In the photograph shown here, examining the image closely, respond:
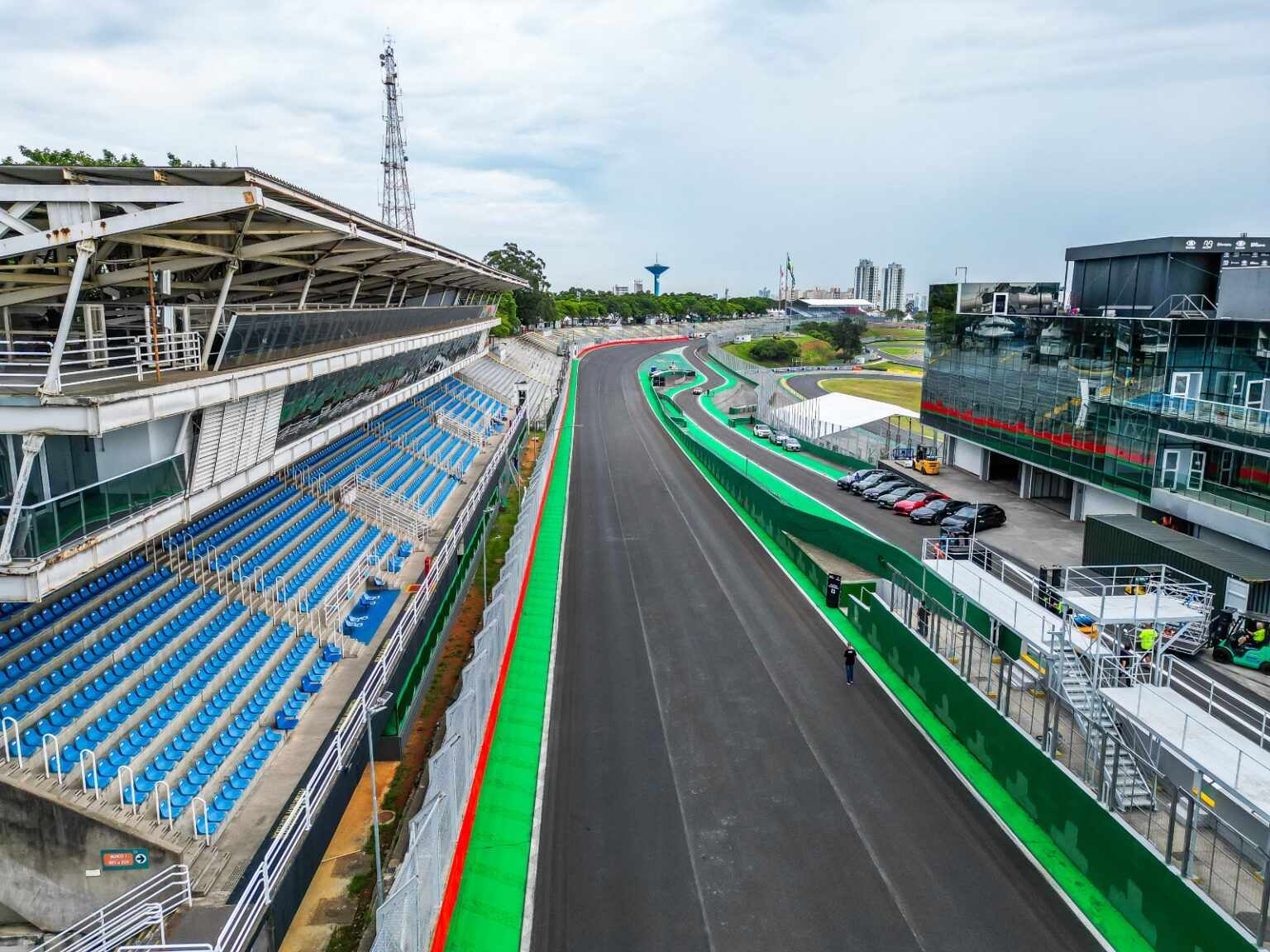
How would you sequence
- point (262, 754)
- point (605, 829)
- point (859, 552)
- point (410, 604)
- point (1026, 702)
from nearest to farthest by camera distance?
point (262, 754) < point (605, 829) < point (1026, 702) < point (410, 604) < point (859, 552)

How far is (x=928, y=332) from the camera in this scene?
47.6 metres

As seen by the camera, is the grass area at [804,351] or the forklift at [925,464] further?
the grass area at [804,351]

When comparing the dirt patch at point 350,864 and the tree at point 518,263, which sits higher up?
the tree at point 518,263

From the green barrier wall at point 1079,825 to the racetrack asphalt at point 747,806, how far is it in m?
0.80

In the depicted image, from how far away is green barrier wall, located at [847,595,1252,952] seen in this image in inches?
437

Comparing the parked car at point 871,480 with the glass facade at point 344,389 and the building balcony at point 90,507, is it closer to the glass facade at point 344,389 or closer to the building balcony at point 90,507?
the glass facade at point 344,389

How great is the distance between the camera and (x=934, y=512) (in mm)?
36344

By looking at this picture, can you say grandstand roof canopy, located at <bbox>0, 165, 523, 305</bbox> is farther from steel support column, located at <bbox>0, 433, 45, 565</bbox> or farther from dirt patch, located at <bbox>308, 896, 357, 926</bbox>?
dirt patch, located at <bbox>308, 896, 357, 926</bbox>

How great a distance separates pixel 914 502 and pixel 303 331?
27.9 m

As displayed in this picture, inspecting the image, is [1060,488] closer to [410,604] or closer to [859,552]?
[859,552]

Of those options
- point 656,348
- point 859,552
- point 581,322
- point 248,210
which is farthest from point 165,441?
point 581,322

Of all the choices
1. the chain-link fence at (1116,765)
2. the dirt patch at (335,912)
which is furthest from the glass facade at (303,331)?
the chain-link fence at (1116,765)

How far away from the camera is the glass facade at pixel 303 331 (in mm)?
15719

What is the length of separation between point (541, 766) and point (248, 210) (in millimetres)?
11185
